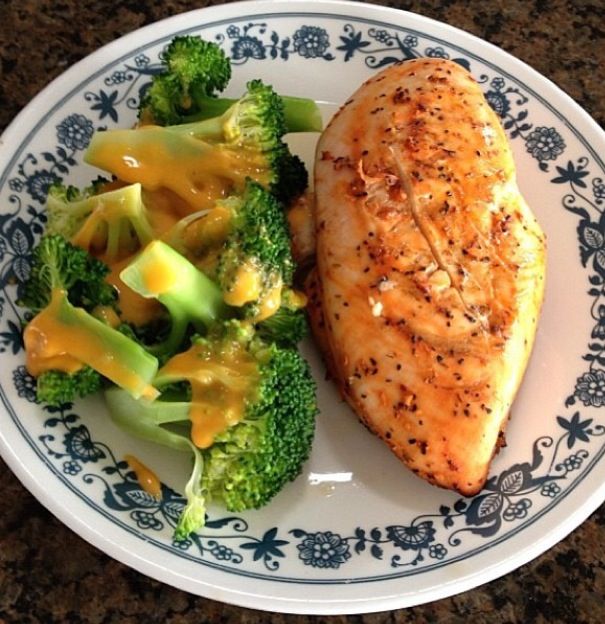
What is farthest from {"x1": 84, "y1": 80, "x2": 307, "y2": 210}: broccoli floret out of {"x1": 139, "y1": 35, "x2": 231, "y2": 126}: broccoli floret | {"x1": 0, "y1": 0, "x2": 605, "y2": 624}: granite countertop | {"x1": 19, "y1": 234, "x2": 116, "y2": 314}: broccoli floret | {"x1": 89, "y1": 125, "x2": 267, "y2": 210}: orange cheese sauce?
{"x1": 0, "y1": 0, "x2": 605, "y2": 624}: granite countertop

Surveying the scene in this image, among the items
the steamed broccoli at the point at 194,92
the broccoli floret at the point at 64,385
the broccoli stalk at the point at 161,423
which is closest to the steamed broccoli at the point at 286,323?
the broccoli stalk at the point at 161,423

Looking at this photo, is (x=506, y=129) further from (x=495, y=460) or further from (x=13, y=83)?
(x=13, y=83)

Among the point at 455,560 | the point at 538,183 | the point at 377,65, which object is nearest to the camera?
the point at 455,560

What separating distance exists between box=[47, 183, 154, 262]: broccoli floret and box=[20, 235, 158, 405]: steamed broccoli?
0.29ft

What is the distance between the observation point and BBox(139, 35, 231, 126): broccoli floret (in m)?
1.94

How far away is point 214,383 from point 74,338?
0.28 metres

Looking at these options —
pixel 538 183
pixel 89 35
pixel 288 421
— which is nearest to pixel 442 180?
pixel 538 183

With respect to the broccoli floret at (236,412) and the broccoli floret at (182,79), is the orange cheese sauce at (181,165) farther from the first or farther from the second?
the broccoli floret at (236,412)

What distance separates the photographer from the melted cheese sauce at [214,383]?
160cm

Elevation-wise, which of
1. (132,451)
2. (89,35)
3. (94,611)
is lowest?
(94,611)

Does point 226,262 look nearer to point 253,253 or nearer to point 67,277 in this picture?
point 253,253

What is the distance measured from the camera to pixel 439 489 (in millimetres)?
1713

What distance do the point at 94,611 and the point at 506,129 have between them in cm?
144

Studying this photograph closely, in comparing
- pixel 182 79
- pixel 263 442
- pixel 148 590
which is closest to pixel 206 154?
pixel 182 79
